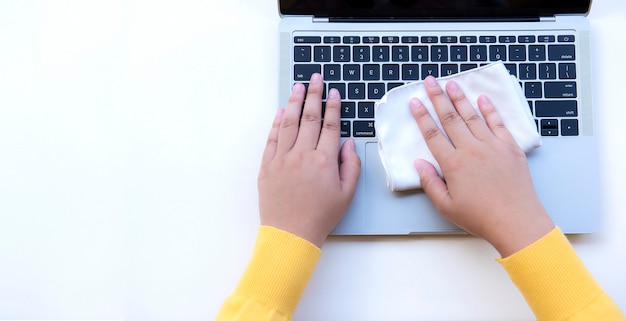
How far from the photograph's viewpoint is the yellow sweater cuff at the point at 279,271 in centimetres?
54

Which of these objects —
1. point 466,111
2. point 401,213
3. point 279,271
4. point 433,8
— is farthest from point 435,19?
point 279,271

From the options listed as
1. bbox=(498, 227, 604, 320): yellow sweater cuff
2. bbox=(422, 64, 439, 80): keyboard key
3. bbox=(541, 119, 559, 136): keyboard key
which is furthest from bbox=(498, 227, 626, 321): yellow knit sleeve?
bbox=(422, 64, 439, 80): keyboard key

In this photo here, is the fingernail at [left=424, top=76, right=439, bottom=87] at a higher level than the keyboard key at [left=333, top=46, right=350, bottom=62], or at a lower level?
lower

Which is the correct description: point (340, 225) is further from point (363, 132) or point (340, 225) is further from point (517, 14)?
point (517, 14)

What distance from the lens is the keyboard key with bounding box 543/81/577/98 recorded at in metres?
0.58

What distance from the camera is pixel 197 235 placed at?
0.59 meters

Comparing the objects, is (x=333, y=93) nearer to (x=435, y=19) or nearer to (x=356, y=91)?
(x=356, y=91)

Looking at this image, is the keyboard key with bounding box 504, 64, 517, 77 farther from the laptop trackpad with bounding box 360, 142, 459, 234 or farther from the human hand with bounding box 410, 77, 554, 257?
the laptop trackpad with bounding box 360, 142, 459, 234

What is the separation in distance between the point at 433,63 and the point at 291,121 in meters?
0.18

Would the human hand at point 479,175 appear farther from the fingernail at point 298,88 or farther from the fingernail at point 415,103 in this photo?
the fingernail at point 298,88

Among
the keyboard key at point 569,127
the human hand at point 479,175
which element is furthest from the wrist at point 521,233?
the keyboard key at point 569,127

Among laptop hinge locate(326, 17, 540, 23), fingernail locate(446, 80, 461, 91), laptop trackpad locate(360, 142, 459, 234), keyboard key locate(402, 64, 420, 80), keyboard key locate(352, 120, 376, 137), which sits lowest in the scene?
laptop trackpad locate(360, 142, 459, 234)

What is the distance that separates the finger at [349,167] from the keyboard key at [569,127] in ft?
0.75

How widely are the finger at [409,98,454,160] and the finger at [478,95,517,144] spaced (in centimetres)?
5
